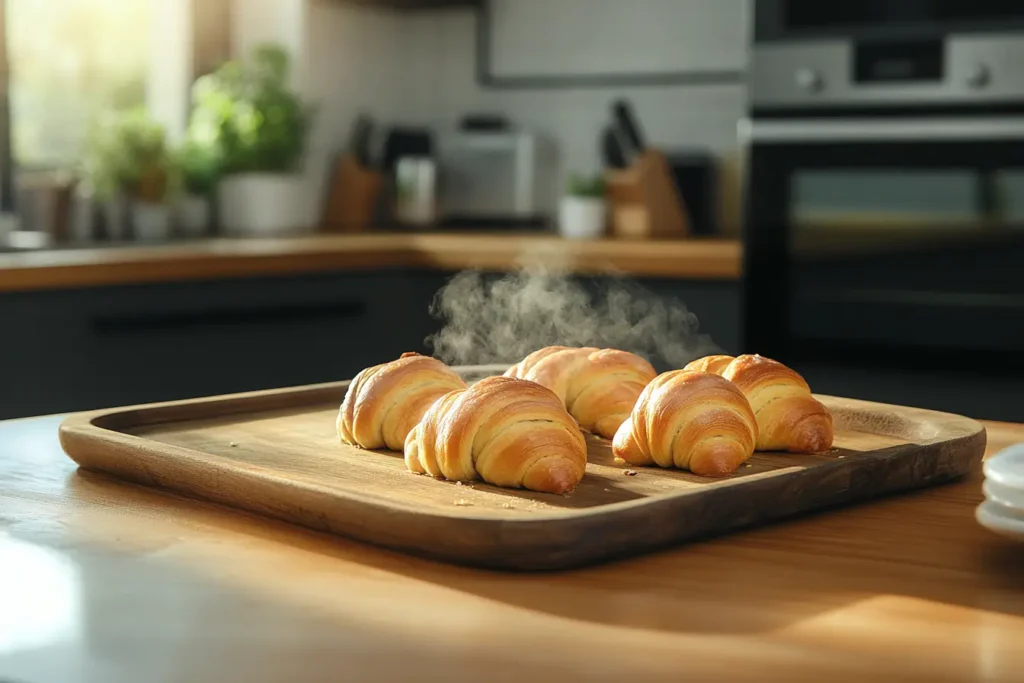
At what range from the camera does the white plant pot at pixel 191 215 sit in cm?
380

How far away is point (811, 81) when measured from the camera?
119 inches

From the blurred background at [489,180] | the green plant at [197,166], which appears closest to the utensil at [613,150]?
the blurred background at [489,180]

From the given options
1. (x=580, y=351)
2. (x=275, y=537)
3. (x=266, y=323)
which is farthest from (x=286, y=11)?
(x=275, y=537)

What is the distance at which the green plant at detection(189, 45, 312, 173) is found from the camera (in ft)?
Result: 12.5

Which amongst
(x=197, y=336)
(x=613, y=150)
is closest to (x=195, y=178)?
(x=197, y=336)

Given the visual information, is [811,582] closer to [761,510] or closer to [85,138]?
[761,510]

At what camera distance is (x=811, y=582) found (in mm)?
861

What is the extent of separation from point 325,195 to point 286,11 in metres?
0.53

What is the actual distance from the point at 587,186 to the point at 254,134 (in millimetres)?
924

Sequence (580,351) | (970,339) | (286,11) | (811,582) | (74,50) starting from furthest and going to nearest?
1. (286,11)
2. (74,50)
3. (970,339)
4. (580,351)
5. (811,582)

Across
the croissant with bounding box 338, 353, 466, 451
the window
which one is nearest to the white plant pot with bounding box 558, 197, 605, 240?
the window

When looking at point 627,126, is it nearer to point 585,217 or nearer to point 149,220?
point 585,217

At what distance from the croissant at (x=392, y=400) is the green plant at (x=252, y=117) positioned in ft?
8.80

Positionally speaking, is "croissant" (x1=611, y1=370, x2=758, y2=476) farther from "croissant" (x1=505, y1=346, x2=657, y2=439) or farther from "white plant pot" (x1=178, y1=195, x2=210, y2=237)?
"white plant pot" (x1=178, y1=195, x2=210, y2=237)
